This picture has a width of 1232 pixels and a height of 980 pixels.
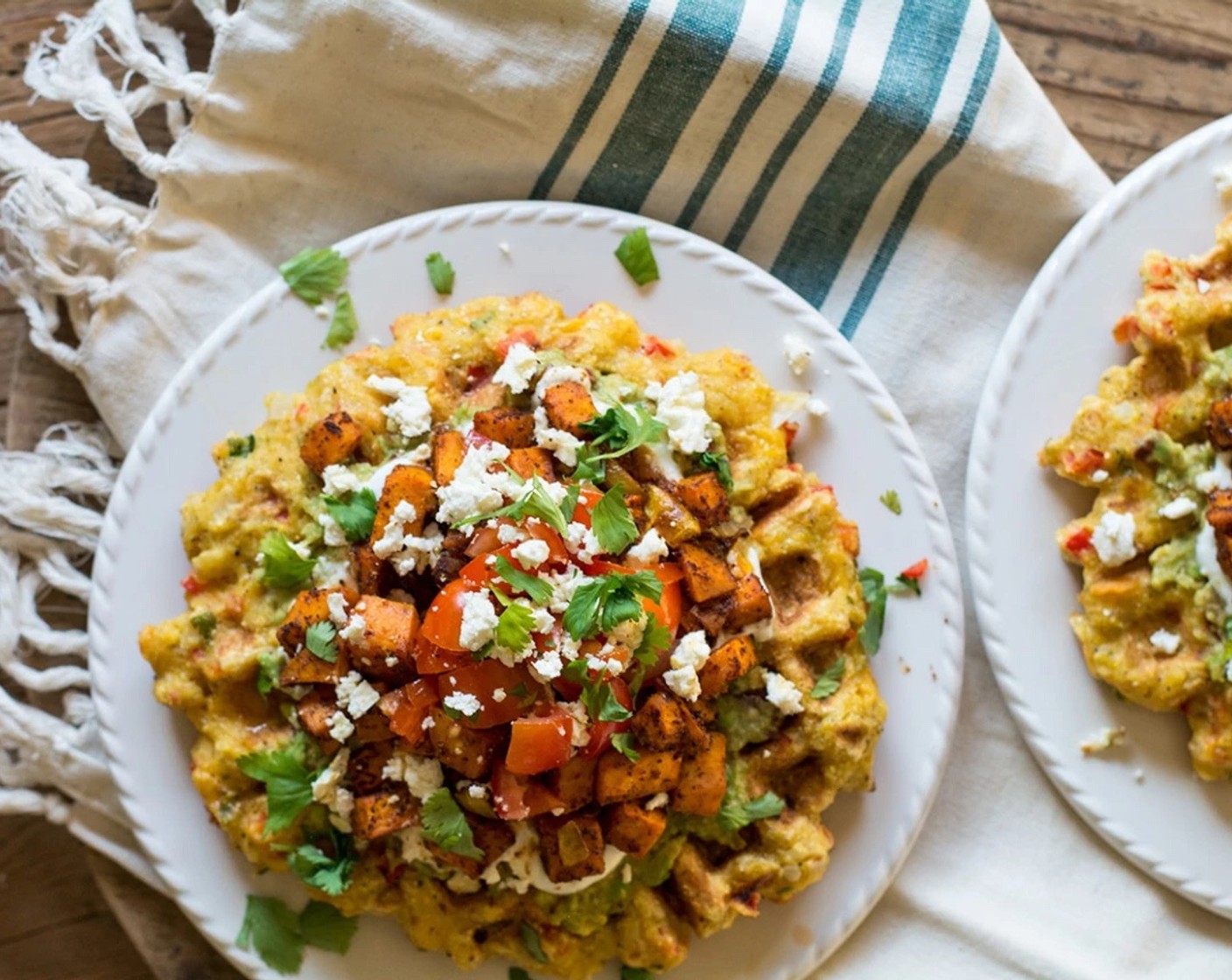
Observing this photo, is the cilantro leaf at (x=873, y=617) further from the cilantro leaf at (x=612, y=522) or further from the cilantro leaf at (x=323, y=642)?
the cilantro leaf at (x=323, y=642)

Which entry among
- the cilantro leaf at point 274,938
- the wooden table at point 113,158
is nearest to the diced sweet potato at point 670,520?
the cilantro leaf at point 274,938

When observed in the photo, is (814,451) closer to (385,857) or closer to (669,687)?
(669,687)

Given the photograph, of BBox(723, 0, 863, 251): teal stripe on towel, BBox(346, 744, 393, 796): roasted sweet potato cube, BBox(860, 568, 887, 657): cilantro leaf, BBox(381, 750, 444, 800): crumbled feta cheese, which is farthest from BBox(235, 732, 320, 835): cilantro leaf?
BBox(723, 0, 863, 251): teal stripe on towel

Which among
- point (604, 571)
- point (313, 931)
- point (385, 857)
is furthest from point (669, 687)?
point (313, 931)

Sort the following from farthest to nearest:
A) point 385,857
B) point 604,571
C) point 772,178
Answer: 1. point 772,178
2. point 385,857
3. point 604,571

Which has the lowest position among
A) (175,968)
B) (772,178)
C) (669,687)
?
(175,968)

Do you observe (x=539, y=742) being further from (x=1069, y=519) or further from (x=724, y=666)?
(x=1069, y=519)
